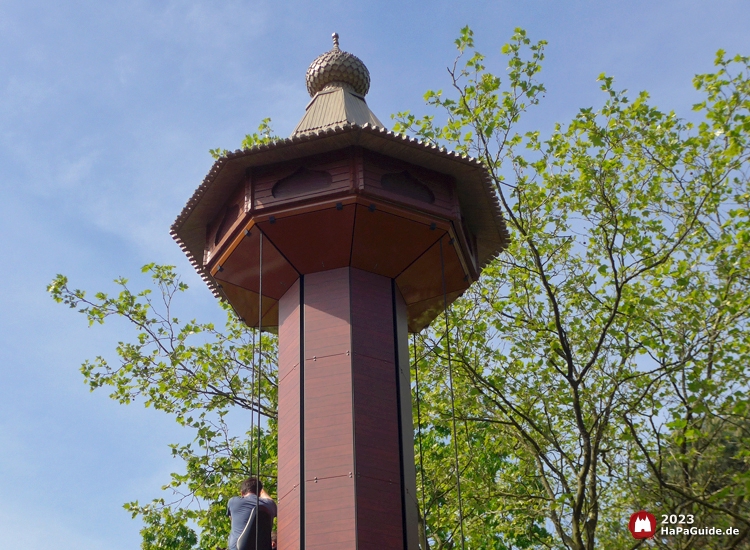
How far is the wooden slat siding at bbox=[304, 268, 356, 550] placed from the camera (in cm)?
896

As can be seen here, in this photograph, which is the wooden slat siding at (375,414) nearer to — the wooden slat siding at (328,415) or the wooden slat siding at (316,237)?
the wooden slat siding at (328,415)

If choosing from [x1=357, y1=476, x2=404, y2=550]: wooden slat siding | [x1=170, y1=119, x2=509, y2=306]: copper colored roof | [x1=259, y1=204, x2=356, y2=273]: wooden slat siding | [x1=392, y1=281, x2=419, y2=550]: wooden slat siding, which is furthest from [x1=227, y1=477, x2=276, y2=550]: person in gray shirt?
[x1=170, y1=119, x2=509, y2=306]: copper colored roof

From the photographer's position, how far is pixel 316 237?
10.2 metres

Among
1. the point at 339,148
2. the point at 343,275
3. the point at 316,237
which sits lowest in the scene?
the point at 343,275

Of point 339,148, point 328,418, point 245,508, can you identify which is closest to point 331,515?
point 245,508

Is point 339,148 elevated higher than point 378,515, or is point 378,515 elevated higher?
point 339,148

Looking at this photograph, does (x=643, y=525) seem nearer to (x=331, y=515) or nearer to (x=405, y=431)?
(x=405, y=431)

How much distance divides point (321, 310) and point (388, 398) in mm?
1309

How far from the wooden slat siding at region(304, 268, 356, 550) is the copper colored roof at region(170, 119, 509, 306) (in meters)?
1.49

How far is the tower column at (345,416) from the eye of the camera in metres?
9.04

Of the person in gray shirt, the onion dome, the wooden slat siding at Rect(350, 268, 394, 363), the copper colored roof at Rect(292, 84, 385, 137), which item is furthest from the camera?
the onion dome

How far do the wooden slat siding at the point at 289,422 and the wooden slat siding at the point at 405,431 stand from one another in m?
1.13

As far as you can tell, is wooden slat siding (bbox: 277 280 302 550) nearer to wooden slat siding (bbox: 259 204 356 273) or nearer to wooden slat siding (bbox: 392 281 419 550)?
wooden slat siding (bbox: 259 204 356 273)

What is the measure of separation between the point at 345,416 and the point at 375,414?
351 millimetres
